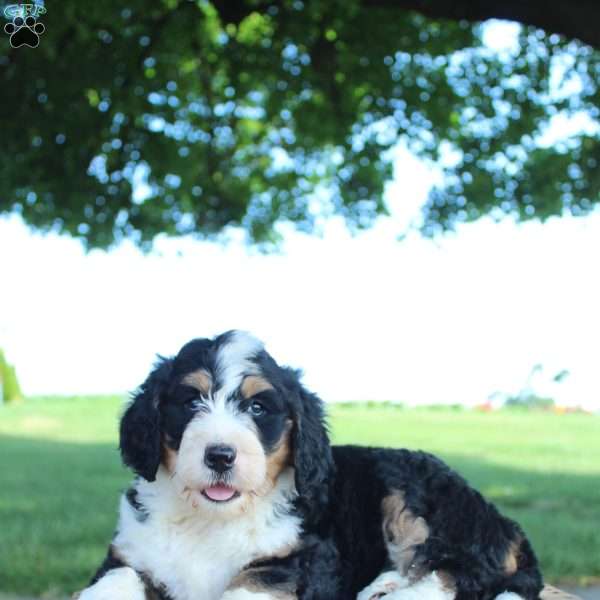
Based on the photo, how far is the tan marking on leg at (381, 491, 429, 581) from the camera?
3.79 m

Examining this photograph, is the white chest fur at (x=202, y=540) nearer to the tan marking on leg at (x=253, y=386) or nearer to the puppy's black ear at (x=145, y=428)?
the puppy's black ear at (x=145, y=428)

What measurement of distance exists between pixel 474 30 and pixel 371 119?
1.62 metres

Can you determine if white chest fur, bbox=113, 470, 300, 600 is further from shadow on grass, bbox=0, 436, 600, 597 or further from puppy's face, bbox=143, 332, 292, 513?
shadow on grass, bbox=0, 436, 600, 597

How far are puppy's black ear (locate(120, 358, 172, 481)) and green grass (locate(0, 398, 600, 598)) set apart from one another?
32cm

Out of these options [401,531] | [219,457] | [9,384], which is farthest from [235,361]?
[9,384]

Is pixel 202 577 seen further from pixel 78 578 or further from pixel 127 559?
pixel 78 578

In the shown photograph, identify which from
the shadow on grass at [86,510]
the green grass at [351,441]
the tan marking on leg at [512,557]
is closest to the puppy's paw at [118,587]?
the green grass at [351,441]

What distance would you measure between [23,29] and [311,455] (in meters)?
6.34

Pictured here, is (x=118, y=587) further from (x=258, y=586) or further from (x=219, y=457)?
(x=219, y=457)

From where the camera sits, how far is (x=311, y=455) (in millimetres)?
3525

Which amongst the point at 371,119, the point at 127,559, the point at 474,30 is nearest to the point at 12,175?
the point at 371,119

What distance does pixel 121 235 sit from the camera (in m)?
11.2

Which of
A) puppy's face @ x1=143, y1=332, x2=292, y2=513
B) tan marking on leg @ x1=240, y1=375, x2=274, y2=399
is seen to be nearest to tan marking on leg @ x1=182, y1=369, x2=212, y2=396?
puppy's face @ x1=143, y1=332, x2=292, y2=513

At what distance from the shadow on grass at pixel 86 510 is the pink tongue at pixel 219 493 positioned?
4020 millimetres
